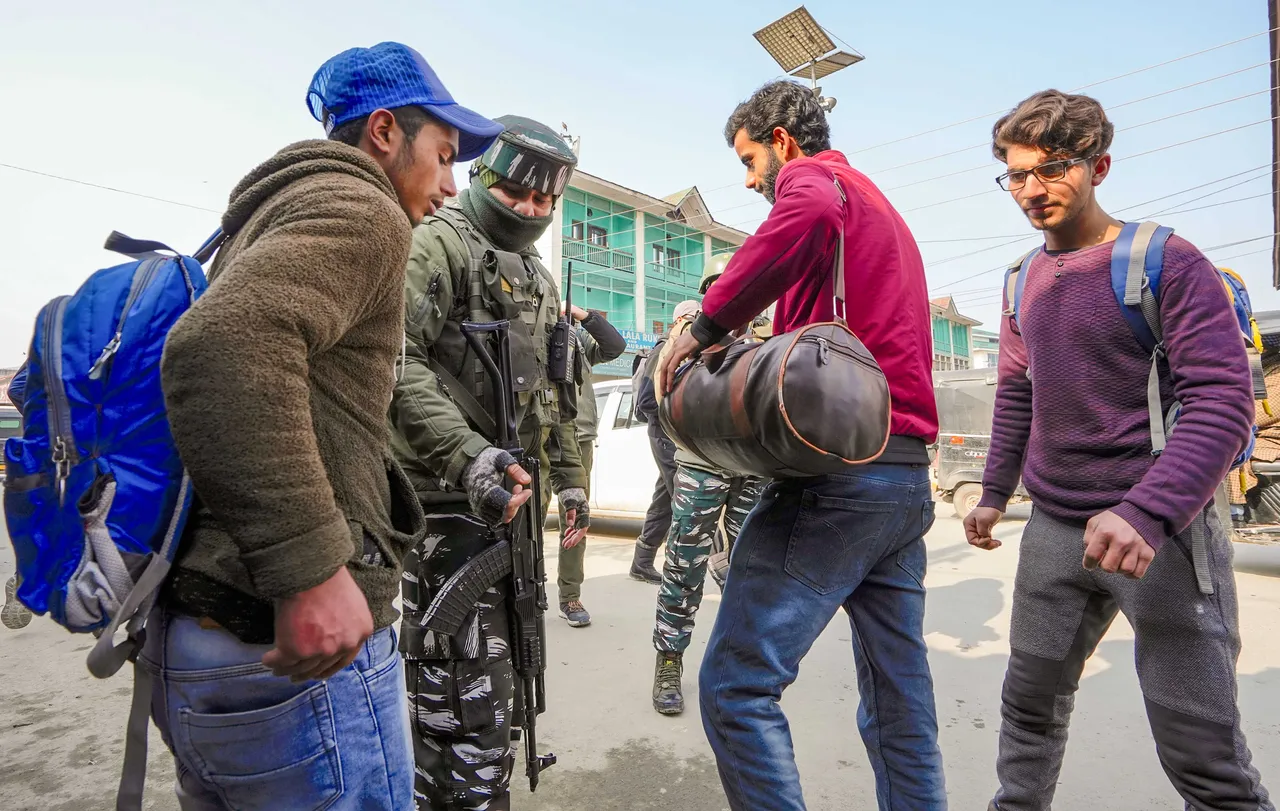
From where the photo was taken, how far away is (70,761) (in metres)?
2.75

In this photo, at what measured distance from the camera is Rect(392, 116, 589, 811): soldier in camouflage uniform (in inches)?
78.2

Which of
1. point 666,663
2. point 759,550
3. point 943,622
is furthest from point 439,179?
point 943,622

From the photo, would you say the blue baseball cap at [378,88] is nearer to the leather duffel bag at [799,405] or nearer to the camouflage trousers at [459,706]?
the leather duffel bag at [799,405]

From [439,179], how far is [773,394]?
0.78m

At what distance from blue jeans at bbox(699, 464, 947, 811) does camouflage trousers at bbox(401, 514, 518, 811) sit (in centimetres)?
63

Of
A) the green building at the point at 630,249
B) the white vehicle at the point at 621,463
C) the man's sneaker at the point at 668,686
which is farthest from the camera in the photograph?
the green building at the point at 630,249


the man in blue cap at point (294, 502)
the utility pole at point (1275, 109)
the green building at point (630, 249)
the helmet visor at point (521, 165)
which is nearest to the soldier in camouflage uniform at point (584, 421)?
the helmet visor at point (521, 165)

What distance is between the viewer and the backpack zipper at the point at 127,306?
0.95 m

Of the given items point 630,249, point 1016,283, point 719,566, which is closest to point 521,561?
point 1016,283

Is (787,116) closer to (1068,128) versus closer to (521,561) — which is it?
(1068,128)

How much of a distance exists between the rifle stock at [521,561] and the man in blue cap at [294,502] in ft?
2.73

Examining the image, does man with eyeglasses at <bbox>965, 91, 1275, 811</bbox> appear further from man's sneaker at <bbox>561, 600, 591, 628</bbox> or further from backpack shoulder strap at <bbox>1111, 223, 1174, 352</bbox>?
man's sneaker at <bbox>561, 600, 591, 628</bbox>

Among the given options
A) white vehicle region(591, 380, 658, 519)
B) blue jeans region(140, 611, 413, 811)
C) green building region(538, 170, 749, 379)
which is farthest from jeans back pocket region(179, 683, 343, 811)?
green building region(538, 170, 749, 379)

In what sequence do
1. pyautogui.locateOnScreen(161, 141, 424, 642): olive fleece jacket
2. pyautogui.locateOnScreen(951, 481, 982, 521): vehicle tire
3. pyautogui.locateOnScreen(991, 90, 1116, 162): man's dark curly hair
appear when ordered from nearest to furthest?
pyautogui.locateOnScreen(161, 141, 424, 642): olive fleece jacket → pyautogui.locateOnScreen(991, 90, 1116, 162): man's dark curly hair → pyautogui.locateOnScreen(951, 481, 982, 521): vehicle tire
